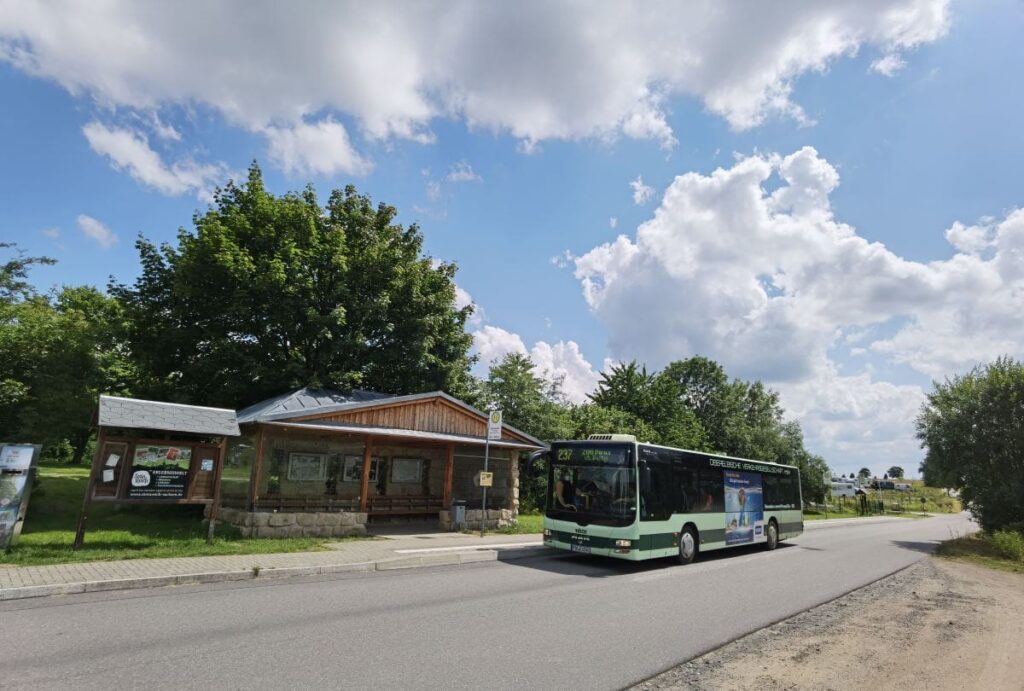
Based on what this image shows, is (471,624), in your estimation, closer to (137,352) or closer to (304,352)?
(304,352)

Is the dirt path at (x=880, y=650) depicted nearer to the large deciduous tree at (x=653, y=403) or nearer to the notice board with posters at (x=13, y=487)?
the notice board with posters at (x=13, y=487)

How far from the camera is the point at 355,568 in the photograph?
11.3m

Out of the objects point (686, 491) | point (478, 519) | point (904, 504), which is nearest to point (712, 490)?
point (686, 491)

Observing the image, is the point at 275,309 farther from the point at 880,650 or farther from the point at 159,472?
the point at 880,650

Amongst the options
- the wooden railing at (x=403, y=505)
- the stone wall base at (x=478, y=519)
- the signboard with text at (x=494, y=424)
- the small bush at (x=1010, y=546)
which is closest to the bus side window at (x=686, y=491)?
the signboard with text at (x=494, y=424)

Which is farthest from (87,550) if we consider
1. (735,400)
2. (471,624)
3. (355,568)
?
(735,400)

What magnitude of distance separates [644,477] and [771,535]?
906cm

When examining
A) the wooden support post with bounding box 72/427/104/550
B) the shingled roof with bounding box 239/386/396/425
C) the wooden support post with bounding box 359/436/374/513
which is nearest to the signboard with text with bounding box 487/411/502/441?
the wooden support post with bounding box 359/436/374/513

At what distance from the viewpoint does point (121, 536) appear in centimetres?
1319

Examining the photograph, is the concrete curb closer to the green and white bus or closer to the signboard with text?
the green and white bus

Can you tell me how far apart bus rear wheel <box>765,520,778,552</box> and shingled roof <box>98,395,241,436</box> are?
17006 millimetres

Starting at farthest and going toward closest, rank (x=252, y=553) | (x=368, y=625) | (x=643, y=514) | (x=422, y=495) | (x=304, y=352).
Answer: (x=304, y=352) < (x=422, y=495) < (x=643, y=514) < (x=252, y=553) < (x=368, y=625)

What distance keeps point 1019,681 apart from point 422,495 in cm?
1773

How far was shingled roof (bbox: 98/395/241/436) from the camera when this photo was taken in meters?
11.7
